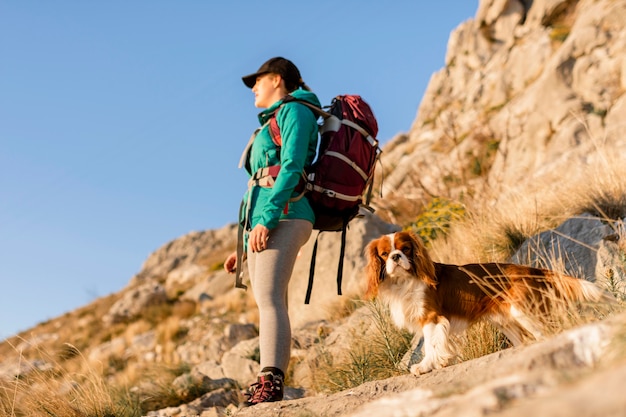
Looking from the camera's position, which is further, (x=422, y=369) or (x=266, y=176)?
(x=266, y=176)

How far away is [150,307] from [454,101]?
21721 millimetres

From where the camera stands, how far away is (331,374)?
4.56 meters

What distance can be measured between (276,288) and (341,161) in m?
0.88

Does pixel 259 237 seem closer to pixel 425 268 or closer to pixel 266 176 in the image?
pixel 266 176

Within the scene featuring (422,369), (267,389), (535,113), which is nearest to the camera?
(422,369)

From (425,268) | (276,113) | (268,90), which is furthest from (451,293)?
(268,90)

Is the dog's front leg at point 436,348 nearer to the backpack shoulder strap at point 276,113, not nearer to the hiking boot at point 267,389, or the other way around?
the hiking boot at point 267,389

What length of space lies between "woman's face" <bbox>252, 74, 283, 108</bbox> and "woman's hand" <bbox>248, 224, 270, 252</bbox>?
0.95 metres

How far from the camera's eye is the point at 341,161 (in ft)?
11.9

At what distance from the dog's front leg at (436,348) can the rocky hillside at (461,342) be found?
0.12 meters

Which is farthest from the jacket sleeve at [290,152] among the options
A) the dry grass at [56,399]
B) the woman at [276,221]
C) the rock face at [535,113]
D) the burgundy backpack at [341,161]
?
the rock face at [535,113]

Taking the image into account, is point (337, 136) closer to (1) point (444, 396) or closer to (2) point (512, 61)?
(1) point (444, 396)

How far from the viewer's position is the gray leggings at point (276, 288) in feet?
11.0

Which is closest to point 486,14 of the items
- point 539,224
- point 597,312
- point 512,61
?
point 512,61
